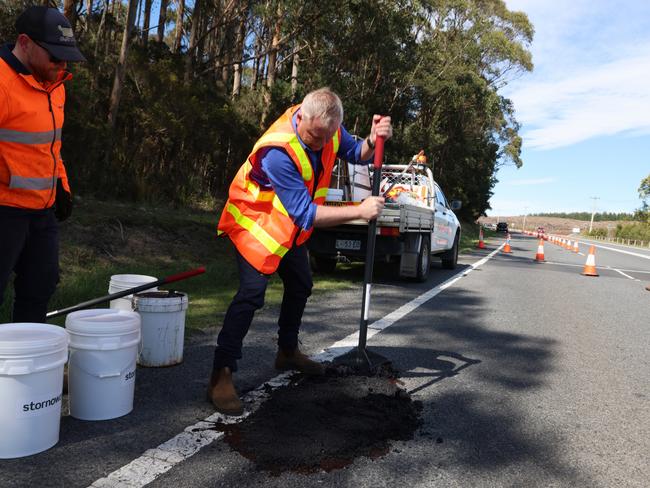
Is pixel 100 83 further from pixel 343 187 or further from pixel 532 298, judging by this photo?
pixel 532 298

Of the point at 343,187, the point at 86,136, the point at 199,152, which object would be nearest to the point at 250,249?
the point at 343,187

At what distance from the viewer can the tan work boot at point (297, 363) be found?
3934 mm

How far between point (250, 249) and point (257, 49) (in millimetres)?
22674

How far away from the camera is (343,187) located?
425 inches

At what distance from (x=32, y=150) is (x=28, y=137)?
84 millimetres

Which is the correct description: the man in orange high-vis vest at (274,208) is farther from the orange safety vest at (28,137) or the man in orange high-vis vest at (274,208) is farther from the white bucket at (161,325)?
the orange safety vest at (28,137)

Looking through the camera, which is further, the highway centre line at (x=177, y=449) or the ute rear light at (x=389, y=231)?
the ute rear light at (x=389, y=231)

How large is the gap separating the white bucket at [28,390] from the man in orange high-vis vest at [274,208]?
36.7 inches

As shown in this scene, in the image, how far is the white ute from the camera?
8609 mm

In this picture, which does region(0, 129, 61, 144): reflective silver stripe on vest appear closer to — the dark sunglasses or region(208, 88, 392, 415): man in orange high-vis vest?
the dark sunglasses

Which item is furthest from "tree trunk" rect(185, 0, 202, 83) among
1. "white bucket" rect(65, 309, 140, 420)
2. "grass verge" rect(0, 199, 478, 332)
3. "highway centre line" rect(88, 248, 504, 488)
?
"white bucket" rect(65, 309, 140, 420)

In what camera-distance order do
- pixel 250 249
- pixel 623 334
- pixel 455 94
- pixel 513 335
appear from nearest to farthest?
1. pixel 250 249
2. pixel 513 335
3. pixel 623 334
4. pixel 455 94

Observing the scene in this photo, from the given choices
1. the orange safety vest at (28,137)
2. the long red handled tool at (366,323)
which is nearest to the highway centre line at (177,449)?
the long red handled tool at (366,323)

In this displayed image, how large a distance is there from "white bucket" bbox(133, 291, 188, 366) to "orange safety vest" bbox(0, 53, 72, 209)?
963mm
